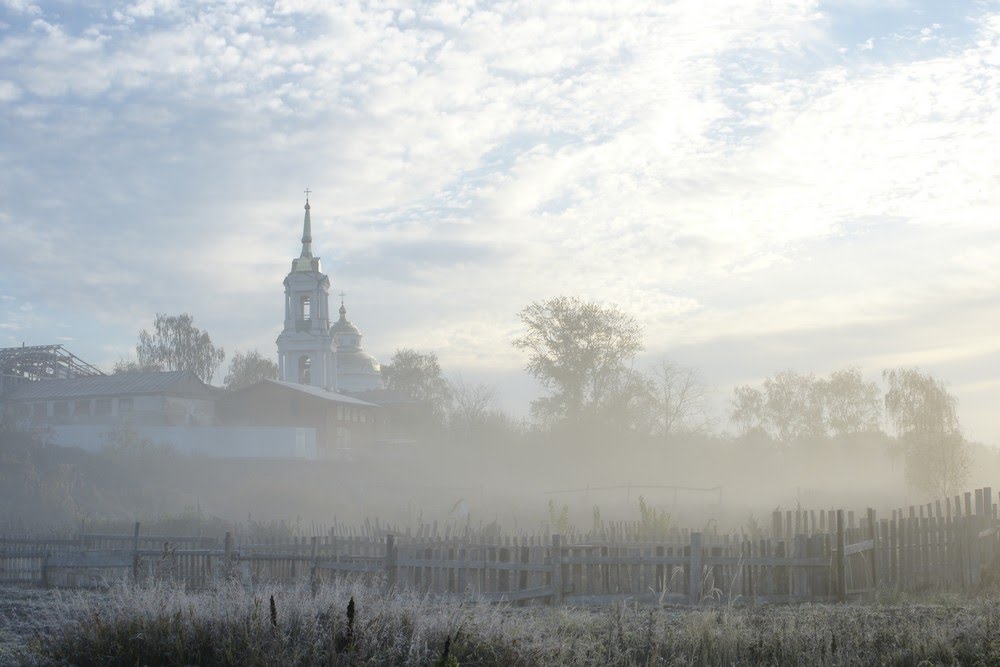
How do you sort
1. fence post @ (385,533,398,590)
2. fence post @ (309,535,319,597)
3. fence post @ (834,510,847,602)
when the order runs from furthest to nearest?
1. fence post @ (309,535,319,597)
2. fence post @ (385,533,398,590)
3. fence post @ (834,510,847,602)

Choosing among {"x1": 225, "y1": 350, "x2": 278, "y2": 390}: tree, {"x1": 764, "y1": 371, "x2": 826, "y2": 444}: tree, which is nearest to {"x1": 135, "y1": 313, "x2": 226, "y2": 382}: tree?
{"x1": 225, "y1": 350, "x2": 278, "y2": 390}: tree

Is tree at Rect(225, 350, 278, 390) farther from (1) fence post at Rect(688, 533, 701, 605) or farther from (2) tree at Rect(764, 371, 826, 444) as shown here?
(1) fence post at Rect(688, 533, 701, 605)

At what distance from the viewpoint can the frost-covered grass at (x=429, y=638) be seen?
35.5ft

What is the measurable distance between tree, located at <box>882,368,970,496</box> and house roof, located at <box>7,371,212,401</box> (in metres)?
42.1

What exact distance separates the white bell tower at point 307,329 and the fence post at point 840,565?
60923mm

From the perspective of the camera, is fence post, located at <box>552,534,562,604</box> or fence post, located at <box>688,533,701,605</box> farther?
fence post, located at <box>552,534,562,604</box>

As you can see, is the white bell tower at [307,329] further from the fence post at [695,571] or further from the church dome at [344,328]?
the fence post at [695,571]

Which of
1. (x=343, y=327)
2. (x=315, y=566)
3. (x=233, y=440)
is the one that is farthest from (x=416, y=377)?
(x=315, y=566)

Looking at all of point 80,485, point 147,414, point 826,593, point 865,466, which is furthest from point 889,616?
point 865,466

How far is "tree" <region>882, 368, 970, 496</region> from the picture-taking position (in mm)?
46844

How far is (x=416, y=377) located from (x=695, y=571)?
8570cm

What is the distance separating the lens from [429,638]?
1121cm

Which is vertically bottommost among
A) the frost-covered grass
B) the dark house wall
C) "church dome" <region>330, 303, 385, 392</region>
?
the frost-covered grass

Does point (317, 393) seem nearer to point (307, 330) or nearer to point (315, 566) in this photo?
point (307, 330)
